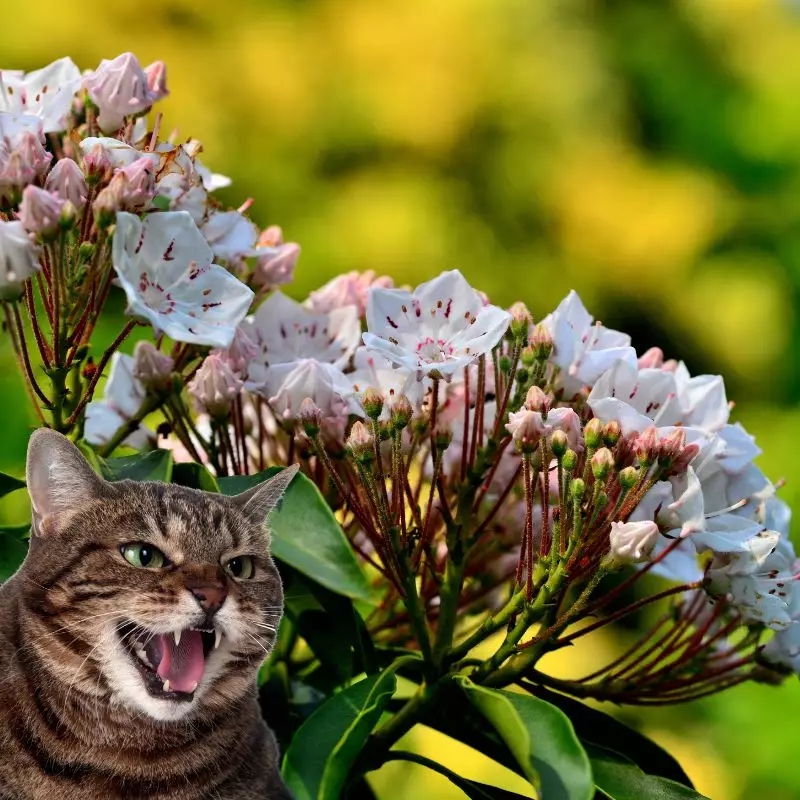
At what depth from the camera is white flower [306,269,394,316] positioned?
1.20 metres

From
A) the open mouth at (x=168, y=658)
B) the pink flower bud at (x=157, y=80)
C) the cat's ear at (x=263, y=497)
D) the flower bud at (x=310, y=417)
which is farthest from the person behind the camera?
the pink flower bud at (x=157, y=80)

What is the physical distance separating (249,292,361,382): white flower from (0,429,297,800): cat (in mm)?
288

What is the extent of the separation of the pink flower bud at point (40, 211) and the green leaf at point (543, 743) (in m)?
0.48

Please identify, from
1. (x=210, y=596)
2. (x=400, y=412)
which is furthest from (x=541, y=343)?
(x=210, y=596)

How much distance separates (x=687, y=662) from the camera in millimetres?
1163

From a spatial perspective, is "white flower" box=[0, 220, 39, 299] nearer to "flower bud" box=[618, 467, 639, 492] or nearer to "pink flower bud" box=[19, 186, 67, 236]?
"pink flower bud" box=[19, 186, 67, 236]

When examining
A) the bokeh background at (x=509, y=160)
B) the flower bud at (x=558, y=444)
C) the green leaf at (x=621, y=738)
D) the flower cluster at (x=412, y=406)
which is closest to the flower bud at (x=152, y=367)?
the flower cluster at (x=412, y=406)

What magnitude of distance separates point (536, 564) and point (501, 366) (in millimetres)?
167

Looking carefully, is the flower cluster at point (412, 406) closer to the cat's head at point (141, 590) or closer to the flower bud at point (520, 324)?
the flower bud at point (520, 324)

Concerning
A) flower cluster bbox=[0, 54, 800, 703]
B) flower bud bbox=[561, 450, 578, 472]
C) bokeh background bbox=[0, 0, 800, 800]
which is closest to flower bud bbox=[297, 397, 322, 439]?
flower cluster bbox=[0, 54, 800, 703]

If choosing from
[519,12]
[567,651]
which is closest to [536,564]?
[567,651]

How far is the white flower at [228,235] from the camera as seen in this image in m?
1.09

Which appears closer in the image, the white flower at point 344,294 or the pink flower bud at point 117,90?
the pink flower bud at point 117,90

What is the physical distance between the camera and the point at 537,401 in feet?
3.10
